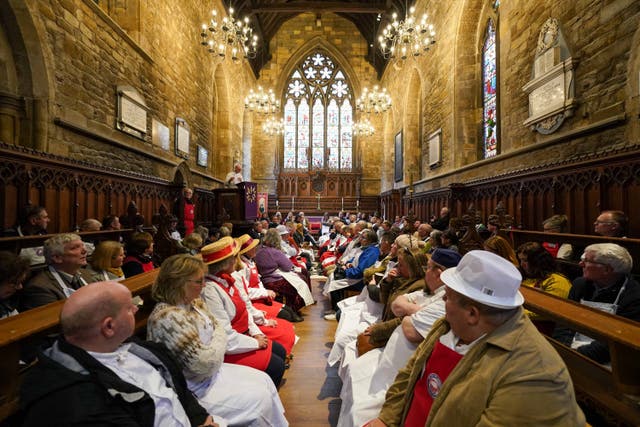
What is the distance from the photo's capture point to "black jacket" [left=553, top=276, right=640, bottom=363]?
180 cm

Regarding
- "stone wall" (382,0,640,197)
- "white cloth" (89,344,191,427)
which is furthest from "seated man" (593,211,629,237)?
"white cloth" (89,344,191,427)

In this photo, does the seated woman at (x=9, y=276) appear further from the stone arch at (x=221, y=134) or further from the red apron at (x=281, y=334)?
the stone arch at (x=221, y=134)

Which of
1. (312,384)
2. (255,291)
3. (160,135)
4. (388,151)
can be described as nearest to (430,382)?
(312,384)

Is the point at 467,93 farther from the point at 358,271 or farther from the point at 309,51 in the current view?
the point at 309,51

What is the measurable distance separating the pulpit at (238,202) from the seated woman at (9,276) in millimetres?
6359

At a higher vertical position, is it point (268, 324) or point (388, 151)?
point (388, 151)

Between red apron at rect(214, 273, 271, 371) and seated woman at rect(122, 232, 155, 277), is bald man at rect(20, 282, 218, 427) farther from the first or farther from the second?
seated woman at rect(122, 232, 155, 277)

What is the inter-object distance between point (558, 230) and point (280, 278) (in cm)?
346

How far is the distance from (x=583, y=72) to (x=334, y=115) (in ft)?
48.3

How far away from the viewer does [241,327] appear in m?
2.60

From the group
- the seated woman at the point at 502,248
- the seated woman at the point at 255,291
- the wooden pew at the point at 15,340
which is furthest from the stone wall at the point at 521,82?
the wooden pew at the point at 15,340

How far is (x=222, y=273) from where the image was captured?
257cm

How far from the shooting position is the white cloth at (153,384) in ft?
4.13

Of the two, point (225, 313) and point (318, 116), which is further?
point (318, 116)
